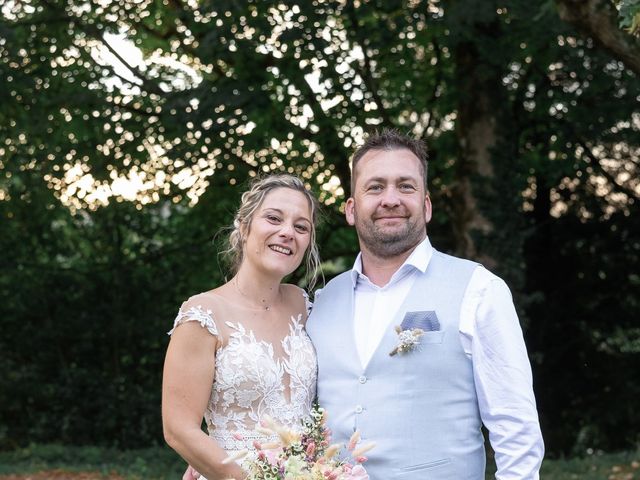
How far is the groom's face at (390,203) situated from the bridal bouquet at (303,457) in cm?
93

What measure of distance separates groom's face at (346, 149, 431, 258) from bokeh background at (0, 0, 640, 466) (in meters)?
2.75

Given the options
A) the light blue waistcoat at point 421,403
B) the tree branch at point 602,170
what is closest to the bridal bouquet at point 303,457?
the light blue waistcoat at point 421,403

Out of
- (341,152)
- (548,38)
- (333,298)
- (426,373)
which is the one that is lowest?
(426,373)

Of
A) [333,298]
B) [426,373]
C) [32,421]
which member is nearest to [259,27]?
[333,298]

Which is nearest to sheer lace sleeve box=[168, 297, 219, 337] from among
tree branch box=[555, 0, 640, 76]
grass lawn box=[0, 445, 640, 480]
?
tree branch box=[555, 0, 640, 76]

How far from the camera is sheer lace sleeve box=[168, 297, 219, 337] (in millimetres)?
3381

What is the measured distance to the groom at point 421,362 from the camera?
316 cm

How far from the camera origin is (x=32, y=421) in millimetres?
12836

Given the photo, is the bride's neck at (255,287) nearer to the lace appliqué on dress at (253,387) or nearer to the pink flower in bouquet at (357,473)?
the lace appliqué on dress at (253,387)

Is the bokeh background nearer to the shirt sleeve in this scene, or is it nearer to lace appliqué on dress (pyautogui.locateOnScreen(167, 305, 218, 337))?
the shirt sleeve

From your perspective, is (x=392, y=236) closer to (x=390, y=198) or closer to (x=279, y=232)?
(x=390, y=198)

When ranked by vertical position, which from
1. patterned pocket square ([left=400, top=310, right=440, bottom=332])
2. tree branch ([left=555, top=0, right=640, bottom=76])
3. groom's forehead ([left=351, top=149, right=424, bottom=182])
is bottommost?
patterned pocket square ([left=400, top=310, right=440, bottom=332])

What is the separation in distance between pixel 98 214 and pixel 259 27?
417 cm

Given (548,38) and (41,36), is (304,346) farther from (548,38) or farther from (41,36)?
(41,36)
